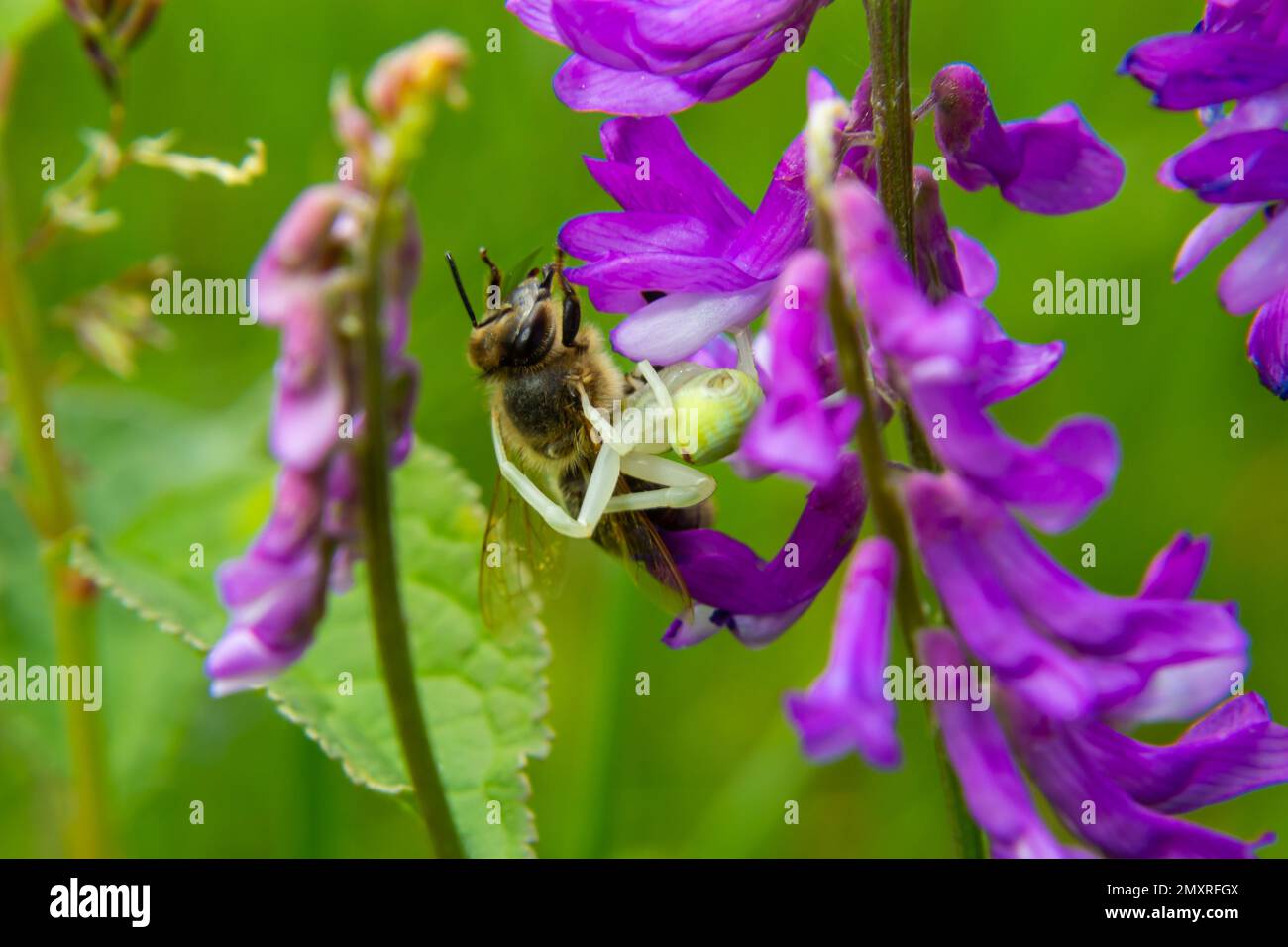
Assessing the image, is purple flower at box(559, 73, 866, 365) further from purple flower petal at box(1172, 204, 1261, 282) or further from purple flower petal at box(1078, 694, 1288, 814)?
purple flower petal at box(1078, 694, 1288, 814)

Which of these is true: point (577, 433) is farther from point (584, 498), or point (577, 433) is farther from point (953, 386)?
point (953, 386)

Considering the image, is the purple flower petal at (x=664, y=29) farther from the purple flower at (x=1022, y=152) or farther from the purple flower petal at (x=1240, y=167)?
the purple flower petal at (x=1240, y=167)

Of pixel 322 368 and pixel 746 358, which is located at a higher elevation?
pixel 746 358

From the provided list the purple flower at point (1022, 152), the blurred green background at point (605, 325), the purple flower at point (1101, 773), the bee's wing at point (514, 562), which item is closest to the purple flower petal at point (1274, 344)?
the purple flower at point (1022, 152)

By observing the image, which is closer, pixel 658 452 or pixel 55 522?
pixel 658 452

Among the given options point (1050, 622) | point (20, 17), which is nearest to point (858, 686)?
point (1050, 622)
